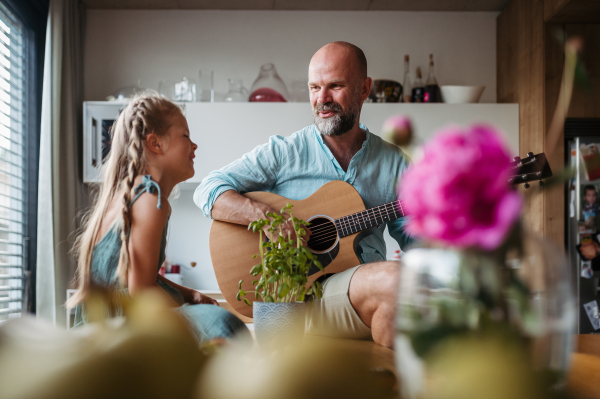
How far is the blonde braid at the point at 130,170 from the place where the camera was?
0.80m

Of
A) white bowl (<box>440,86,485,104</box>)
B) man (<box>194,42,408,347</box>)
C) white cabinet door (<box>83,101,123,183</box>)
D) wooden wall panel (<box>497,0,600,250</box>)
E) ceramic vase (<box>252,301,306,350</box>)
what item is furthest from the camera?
white bowl (<box>440,86,485,104</box>)

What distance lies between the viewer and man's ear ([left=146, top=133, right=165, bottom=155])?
1.07 metres

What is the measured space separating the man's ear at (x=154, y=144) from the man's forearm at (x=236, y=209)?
19.1 inches

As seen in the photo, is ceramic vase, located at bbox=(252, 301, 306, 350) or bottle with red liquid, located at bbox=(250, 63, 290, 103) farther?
bottle with red liquid, located at bbox=(250, 63, 290, 103)

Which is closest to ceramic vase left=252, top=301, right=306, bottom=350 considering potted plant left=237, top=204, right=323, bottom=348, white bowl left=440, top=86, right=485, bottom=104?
potted plant left=237, top=204, right=323, bottom=348

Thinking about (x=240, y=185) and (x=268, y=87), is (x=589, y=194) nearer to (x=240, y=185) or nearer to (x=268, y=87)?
(x=268, y=87)

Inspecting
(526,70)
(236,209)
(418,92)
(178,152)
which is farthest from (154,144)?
(526,70)

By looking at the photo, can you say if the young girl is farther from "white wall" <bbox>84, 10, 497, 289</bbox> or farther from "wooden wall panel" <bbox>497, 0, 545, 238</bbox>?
"white wall" <bbox>84, 10, 497, 289</bbox>

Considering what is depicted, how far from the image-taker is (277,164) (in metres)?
1.74

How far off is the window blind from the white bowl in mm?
2567

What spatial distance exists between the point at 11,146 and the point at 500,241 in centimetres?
296

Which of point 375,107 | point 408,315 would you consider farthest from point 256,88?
point 408,315

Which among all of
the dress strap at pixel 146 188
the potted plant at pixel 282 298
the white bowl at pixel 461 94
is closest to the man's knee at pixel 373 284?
the potted plant at pixel 282 298

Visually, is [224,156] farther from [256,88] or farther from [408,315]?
[408,315]
